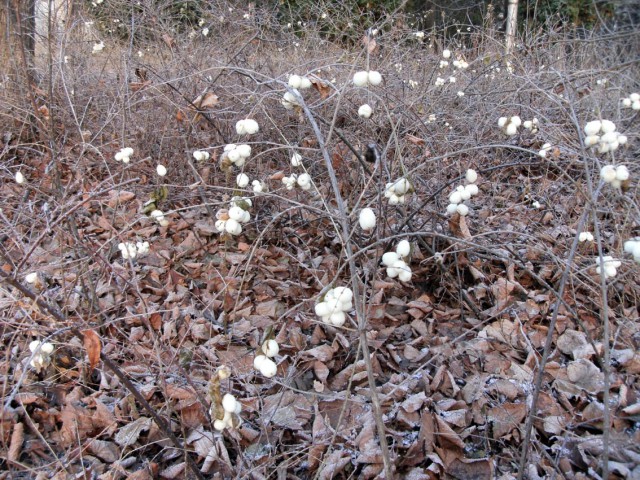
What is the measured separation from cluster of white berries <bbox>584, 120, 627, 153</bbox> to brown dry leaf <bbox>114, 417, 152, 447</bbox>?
6.43 feet

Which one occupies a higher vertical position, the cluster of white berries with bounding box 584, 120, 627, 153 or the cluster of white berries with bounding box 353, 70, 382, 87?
the cluster of white berries with bounding box 353, 70, 382, 87

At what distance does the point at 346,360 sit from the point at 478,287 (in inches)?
32.9

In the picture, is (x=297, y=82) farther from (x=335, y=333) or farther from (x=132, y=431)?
(x=132, y=431)

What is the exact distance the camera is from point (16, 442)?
1.88 meters

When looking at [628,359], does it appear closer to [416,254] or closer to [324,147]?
[416,254]

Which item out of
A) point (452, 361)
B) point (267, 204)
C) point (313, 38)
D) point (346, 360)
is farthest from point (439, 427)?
point (313, 38)

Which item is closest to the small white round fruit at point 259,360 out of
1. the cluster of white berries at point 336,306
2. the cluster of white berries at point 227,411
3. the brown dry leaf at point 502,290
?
the cluster of white berries at point 227,411

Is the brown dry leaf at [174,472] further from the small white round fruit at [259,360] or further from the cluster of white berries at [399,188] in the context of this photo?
the cluster of white berries at [399,188]

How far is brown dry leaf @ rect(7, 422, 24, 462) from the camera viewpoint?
72.5 inches

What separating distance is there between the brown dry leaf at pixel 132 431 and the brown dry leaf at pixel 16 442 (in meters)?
0.36

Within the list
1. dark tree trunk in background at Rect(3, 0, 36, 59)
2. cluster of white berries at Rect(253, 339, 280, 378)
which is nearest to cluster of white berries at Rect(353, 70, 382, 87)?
cluster of white berries at Rect(253, 339, 280, 378)

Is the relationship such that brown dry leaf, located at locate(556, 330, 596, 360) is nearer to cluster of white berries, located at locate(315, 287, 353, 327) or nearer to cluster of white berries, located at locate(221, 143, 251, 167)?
cluster of white berries, located at locate(315, 287, 353, 327)

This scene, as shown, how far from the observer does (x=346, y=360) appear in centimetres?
225

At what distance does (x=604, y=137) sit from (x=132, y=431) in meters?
2.04
